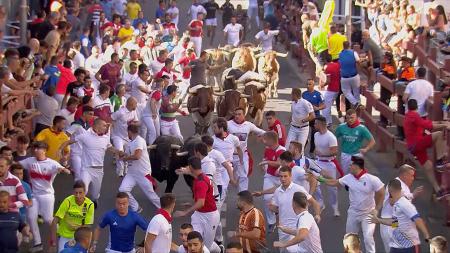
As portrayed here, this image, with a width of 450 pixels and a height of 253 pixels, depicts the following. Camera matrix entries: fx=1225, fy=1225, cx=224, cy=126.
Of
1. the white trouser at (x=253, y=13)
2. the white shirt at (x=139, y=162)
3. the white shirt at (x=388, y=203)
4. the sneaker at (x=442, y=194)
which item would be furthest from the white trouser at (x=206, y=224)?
the white trouser at (x=253, y=13)

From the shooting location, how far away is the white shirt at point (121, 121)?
71.8 feet

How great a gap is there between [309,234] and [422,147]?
6016 millimetres

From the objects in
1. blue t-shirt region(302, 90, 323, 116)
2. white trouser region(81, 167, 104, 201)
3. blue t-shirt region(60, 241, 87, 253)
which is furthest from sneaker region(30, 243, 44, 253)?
blue t-shirt region(302, 90, 323, 116)

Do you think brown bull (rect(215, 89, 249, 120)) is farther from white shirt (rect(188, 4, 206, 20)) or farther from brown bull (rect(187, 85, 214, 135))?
white shirt (rect(188, 4, 206, 20))

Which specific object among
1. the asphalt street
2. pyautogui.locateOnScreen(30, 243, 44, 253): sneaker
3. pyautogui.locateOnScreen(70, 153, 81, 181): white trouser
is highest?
pyautogui.locateOnScreen(70, 153, 81, 181): white trouser

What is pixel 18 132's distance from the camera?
19625 mm

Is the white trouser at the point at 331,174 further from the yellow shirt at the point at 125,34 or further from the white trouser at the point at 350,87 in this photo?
the yellow shirt at the point at 125,34

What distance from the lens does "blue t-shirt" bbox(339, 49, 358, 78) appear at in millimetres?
25688

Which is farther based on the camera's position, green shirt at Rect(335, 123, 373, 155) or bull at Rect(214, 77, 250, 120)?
bull at Rect(214, 77, 250, 120)

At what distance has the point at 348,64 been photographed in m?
25.7

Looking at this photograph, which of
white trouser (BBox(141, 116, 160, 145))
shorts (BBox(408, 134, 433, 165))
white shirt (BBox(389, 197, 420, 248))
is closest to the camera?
white shirt (BBox(389, 197, 420, 248))

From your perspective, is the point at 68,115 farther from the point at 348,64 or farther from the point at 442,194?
the point at 348,64

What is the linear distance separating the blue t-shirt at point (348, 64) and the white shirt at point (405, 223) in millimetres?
10048

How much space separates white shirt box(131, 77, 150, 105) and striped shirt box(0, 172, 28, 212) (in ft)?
24.3
